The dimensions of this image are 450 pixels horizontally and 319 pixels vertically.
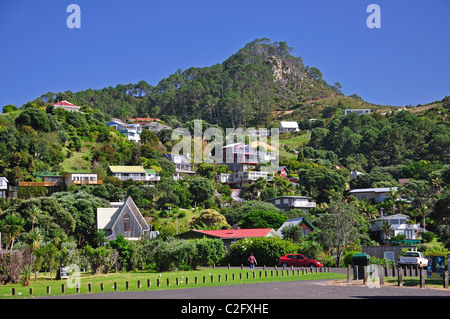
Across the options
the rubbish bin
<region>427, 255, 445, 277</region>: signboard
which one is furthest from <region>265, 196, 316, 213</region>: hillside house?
the rubbish bin

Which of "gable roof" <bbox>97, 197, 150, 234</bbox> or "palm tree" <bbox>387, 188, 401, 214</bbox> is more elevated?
"palm tree" <bbox>387, 188, 401, 214</bbox>

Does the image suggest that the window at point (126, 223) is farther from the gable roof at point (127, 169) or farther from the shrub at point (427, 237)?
the shrub at point (427, 237)

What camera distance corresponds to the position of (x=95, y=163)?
104812mm

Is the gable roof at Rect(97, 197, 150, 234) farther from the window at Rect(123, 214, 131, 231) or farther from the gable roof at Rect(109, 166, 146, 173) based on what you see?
the gable roof at Rect(109, 166, 146, 173)

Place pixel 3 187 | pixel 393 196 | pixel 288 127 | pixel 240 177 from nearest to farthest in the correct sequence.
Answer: pixel 3 187 < pixel 393 196 < pixel 240 177 < pixel 288 127

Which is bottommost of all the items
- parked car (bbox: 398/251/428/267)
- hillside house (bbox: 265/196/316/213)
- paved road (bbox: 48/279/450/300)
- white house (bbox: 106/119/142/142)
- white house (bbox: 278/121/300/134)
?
parked car (bbox: 398/251/428/267)

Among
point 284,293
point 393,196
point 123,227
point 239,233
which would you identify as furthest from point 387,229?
point 284,293

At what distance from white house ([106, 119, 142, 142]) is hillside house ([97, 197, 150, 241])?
69281mm

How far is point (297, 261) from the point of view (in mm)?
42438

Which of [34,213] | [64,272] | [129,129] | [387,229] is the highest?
[129,129]

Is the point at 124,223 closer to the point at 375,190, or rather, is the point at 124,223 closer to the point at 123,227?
the point at 123,227

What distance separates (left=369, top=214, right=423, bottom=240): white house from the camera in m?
76.3

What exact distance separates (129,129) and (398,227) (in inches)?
3226
